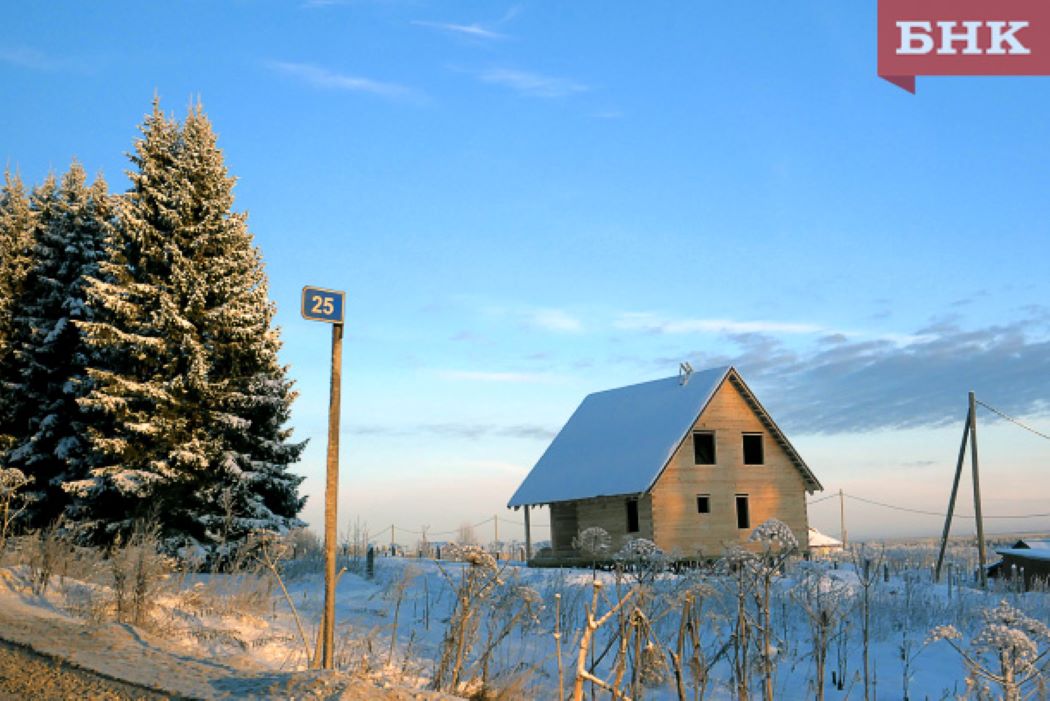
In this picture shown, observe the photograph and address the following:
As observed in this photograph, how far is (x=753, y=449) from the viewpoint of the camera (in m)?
34.0

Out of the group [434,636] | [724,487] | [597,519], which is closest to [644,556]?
[434,636]

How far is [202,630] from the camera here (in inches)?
442

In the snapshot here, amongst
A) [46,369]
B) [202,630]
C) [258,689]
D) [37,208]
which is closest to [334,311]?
[258,689]

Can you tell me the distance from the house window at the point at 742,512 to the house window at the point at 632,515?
141 inches

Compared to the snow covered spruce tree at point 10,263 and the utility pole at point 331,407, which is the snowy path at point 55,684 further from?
the snow covered spruce tree at point 10,263

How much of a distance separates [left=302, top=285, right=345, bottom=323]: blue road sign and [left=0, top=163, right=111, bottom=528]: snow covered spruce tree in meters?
17.0

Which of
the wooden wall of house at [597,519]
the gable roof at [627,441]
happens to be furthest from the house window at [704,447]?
the wooden wall of house at [597,519]

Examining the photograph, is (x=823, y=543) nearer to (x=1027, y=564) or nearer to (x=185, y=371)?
(x=1027, y=564)

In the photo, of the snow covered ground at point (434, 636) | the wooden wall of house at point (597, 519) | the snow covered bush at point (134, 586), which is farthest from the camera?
the wooden wall of house at point (597, 519)

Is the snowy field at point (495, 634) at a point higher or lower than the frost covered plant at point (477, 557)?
lower

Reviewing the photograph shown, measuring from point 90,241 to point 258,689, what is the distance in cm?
2393

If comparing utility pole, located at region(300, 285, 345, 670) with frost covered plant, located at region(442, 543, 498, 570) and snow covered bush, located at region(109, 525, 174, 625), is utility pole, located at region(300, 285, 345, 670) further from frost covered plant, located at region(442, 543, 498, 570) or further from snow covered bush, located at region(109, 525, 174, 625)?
snow covered bush, located at region(109, 525, 174, 625)

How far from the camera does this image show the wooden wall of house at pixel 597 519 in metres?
31.0

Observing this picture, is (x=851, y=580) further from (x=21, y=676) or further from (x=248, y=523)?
(x=21, y=676)
